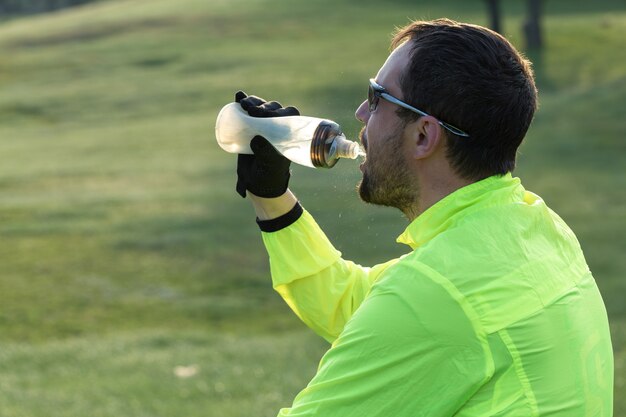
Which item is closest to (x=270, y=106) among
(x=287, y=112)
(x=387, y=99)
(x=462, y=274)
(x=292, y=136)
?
(x=287, y=112)

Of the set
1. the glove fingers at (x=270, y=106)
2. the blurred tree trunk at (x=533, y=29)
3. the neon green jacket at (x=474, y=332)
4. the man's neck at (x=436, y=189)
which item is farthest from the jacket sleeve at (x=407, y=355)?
the blurred tree trunk at (x=533, y=29)

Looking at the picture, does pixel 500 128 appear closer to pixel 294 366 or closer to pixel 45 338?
pixel 294 366

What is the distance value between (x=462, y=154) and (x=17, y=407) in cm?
613

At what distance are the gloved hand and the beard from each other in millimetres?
600

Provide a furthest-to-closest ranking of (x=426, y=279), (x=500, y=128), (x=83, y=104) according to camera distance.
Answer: (x=83, y=104), (x=500, y=128), (x=426, y=279)

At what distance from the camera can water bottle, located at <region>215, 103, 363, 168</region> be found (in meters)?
3.27

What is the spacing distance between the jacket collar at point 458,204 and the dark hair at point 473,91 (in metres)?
0.05

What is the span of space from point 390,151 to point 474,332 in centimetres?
63

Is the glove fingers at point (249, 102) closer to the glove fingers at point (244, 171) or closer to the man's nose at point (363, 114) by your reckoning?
the glove fingers at point (244, 171)

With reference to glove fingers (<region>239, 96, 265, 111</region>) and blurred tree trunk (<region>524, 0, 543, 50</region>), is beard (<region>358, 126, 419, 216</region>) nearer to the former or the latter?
glove fingers (<region>239, 96, 265, 111</region>)

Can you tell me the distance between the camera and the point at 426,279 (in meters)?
2.32

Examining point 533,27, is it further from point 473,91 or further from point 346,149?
point 473,91

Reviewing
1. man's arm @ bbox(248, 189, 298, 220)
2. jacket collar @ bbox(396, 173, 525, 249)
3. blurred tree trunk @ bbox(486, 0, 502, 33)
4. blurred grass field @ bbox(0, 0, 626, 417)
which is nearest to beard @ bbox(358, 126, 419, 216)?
jacket collar @ bbox(396, 173, 525, 249)

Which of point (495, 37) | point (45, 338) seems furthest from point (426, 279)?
point (45, 338)
